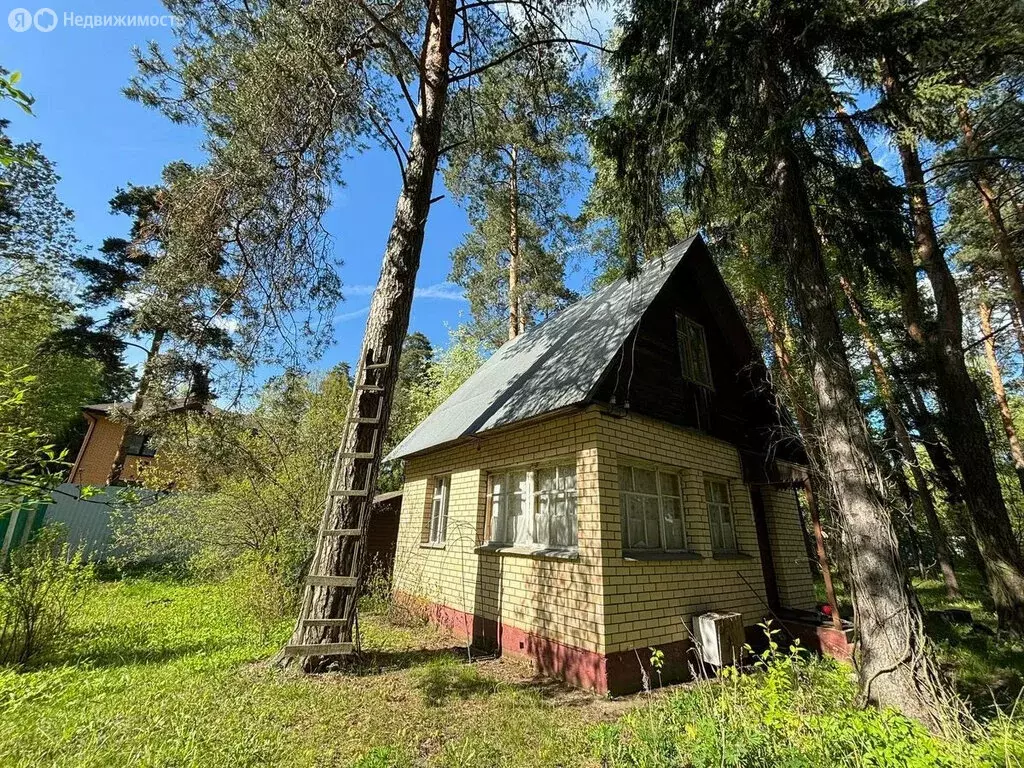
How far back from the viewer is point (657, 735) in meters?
2.96

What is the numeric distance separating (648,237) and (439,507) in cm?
687

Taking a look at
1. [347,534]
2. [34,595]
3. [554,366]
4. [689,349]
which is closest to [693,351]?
[689,349]

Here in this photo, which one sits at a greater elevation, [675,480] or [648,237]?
[648,237]

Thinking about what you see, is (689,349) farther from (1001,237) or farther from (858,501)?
(1001,237)

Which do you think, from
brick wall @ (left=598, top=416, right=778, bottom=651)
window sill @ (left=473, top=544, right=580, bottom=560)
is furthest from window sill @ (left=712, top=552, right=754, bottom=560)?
window sill @ (left=473, top=544, right=580, bottom=560)

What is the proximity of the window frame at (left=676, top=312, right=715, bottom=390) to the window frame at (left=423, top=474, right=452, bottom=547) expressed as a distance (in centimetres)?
518

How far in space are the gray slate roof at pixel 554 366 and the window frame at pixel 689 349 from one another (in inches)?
41.6

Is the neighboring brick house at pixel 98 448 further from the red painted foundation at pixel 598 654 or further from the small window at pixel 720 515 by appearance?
the small window at pixel 720 515

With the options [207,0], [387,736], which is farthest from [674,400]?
[207,0]

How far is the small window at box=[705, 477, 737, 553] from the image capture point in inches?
301

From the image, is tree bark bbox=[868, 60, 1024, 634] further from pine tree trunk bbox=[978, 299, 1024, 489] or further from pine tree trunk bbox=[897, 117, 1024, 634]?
pine tree trunk bbox=[978, 299, 1024, 489]

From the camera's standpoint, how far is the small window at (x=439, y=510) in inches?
357

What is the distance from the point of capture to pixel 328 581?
5059 millimetres

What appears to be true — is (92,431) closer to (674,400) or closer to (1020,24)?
(674,400)
